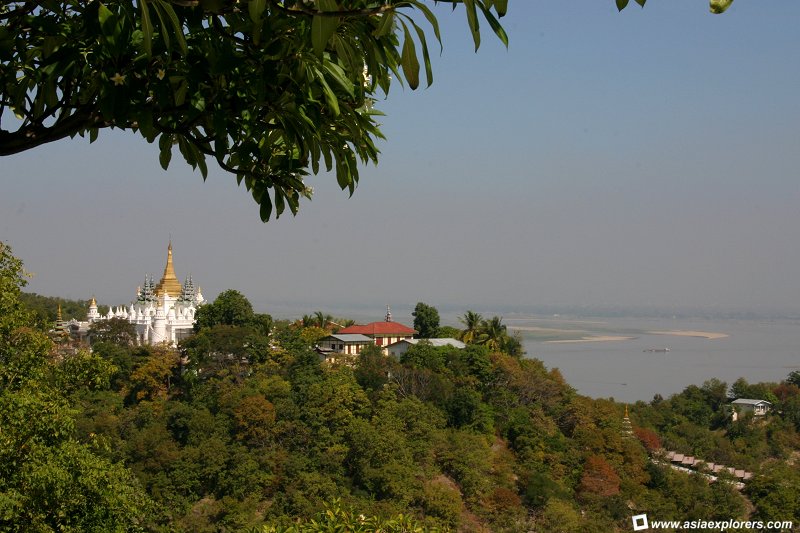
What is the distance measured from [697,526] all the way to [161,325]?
1696 cm

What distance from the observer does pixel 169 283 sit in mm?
33281

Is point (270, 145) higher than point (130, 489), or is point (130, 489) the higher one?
point (270, 145)

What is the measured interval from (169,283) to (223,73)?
32.8m

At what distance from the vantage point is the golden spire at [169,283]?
33031 mm

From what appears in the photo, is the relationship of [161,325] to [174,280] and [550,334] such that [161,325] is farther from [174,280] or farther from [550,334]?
[550,334]

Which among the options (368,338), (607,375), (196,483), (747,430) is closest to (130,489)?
(196,483)

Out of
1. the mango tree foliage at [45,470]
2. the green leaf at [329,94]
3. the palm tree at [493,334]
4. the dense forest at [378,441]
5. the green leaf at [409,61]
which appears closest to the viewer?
the green leaf at [409,61]

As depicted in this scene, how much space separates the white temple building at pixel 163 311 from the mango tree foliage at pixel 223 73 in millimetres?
26256

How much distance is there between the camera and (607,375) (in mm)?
52250

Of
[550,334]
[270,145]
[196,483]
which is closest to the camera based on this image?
[270,145]

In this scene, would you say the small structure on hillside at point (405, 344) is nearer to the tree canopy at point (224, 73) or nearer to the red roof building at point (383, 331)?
the red roof building at point (383, 331)

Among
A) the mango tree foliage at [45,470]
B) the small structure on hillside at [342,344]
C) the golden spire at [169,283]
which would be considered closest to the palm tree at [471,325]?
the small structure on hillside at [342,344]

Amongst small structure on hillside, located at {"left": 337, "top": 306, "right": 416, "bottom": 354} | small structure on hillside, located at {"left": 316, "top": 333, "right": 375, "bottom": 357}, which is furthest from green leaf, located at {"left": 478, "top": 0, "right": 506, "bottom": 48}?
small structure on hillside, located at {"left": 337, "top": 306, "right": 416, "bottom": 354}

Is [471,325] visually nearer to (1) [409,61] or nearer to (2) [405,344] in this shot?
(2) [405,344]
